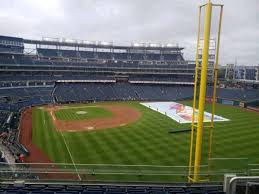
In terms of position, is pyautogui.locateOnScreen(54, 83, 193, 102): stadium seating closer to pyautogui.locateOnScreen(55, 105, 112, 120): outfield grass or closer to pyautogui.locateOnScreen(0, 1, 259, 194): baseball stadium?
pyautogui.locateOnScreen(0, 1, 259, 194): baseball stadium

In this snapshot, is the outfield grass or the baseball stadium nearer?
the baseball stadium

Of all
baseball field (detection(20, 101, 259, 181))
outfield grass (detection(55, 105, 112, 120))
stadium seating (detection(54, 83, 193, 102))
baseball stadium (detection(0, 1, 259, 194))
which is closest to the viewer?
baseball stadium (detection(0, 1, 259, 194))

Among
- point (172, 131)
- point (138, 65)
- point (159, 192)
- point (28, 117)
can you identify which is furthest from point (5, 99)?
point (159, 192)

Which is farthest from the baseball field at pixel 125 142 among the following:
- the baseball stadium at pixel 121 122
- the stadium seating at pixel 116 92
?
the stadium seating at pixel 116 92

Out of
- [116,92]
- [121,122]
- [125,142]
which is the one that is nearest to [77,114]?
[121,122]

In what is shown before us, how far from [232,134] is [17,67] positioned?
2446 inches

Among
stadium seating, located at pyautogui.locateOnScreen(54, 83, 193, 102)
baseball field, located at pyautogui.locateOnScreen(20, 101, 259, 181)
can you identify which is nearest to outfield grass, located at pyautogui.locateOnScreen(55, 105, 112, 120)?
baseball field, located at pyautogui.locateOnScreen(20, 101, 259, 181)

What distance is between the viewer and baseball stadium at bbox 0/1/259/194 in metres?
15.6

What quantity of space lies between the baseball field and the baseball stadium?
5.4 inches

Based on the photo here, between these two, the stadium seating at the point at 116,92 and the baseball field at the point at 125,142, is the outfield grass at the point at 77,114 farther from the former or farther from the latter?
the stadium seating at the point at 116,92

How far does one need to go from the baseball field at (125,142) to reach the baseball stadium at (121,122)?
137 millimetres

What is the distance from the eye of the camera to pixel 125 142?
3538cm

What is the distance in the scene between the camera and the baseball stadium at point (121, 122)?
51.2ft

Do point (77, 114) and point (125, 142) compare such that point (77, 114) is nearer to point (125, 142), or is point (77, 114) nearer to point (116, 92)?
point (125, 142)
